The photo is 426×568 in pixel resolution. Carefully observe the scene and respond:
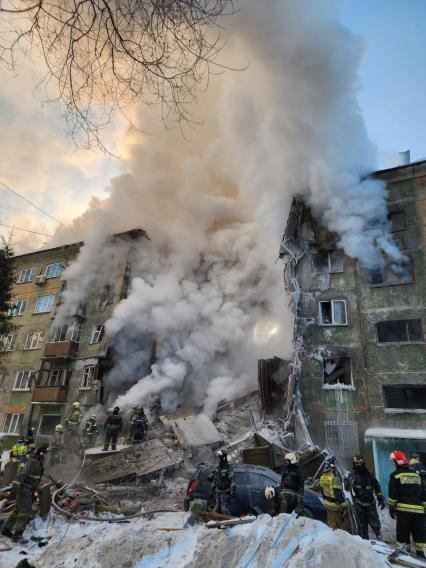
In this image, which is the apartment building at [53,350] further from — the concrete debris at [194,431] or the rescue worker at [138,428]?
the concrete debris at [194,431]

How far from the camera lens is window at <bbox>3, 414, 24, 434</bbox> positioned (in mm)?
22400

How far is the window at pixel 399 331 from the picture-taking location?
1467 cm

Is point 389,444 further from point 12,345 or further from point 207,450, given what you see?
point 12,345

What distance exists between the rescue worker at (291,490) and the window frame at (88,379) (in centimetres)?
1670

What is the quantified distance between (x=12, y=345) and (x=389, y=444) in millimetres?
24558

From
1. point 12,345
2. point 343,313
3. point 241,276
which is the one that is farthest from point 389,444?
point 12,345

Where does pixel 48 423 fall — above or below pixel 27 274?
below

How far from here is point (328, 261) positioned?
17609 millimetres

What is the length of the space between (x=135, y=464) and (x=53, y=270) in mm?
18530

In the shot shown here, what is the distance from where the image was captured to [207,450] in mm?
14812

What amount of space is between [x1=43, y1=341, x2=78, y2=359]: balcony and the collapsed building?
14.1 meters

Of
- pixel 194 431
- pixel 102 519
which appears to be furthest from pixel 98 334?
pixel 102 519

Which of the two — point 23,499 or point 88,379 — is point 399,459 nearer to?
point 23,499

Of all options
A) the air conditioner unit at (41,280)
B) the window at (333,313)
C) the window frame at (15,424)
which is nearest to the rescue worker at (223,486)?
the window at (333,313)
